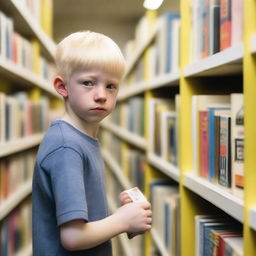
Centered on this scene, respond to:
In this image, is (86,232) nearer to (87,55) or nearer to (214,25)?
(87,55)

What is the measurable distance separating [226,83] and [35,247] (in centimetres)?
87

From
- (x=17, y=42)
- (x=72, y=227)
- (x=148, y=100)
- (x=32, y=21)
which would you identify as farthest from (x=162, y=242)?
(x=32, y=21)

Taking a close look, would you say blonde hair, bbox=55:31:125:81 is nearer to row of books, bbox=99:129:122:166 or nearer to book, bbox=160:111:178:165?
book, bbox=160:111:178:165

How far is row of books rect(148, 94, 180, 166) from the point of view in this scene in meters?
1.71

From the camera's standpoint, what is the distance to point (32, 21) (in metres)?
2.64

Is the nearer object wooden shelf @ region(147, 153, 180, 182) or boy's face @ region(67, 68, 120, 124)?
Answer: boy's face @ region(67, 68, 120, 124)

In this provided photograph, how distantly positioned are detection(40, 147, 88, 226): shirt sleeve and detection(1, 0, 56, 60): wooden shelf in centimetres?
133

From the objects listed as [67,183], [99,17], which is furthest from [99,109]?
[99,17]

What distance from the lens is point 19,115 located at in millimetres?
2475

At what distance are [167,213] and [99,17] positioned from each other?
4.54 m

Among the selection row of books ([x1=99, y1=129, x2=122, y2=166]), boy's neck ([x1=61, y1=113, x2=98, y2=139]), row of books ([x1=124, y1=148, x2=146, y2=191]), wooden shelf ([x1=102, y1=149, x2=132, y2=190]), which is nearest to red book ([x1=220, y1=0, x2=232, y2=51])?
boy's neck ([x1=61, y1=113, x2=98, y2=139])

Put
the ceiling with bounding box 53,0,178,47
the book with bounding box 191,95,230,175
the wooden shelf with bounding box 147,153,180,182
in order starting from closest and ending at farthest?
the book with bounding box 191,95,230,175, the wooden shelf with bounding box 147,153,180,182, the ceiling with bounding box 53,0,178,47

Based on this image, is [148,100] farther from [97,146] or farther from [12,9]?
[97,146]

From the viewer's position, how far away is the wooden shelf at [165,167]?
5.02 ft
